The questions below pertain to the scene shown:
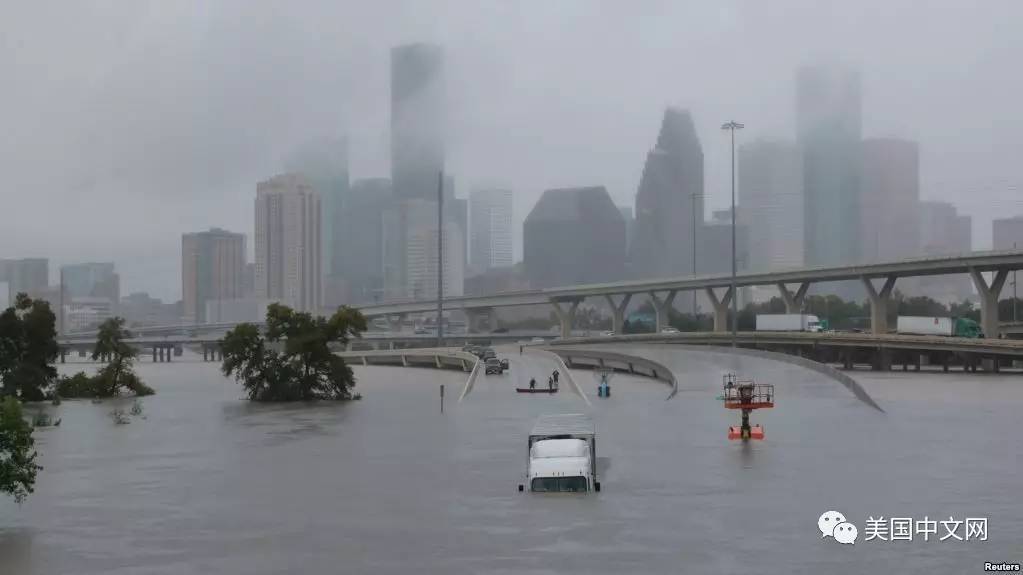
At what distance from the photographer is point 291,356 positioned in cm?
7569

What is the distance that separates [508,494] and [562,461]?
65.6 inches

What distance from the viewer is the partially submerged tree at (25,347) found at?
73.4m

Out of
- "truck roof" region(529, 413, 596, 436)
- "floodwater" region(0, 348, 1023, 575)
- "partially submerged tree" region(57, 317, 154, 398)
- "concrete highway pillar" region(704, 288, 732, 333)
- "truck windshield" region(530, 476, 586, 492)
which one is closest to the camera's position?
"floodwater" region(0, 348, 1023, 575)

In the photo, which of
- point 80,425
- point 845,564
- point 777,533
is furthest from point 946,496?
point 80,425

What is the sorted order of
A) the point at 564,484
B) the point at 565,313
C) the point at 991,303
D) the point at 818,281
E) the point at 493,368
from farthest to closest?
the point at 565,313
the point at 818,281
the point at 991,303
the point at 493,368
the point at 564,484

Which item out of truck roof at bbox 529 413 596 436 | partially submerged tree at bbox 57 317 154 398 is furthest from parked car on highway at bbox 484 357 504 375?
truck roof at bbox 529 413 596 436

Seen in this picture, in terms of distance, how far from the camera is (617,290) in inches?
7126

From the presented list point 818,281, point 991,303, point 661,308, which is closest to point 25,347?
point 991,303

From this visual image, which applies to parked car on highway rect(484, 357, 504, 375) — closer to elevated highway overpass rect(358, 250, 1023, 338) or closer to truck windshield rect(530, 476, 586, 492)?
elevated highway overpass rect(358, 250, 1023, 338)

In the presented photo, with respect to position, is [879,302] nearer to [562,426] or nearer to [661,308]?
[661,308]

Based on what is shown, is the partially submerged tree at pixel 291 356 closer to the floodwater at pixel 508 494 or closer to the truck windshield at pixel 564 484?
the floodwater at pixel 508 494

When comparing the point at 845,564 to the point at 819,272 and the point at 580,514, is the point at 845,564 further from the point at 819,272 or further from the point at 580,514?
the point at 819,272

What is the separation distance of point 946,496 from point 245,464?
22.7 meters

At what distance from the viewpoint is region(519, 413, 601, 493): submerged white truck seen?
31422 mm
